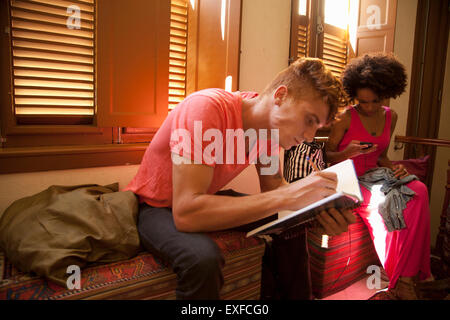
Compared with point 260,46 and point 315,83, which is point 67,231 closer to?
point 315,83

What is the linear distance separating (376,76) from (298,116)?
3.85 feet

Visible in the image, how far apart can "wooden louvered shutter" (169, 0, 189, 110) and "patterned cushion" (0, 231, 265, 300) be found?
3.35 feet

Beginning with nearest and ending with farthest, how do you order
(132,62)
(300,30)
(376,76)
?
1. (132,62)
2. (376,76)
3. (300,30)

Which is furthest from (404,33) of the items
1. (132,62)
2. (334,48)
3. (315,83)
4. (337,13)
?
(132,62)

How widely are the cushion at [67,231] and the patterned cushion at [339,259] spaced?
1.13m

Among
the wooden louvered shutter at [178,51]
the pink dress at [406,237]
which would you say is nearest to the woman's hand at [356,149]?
the pink dress at [406,237]

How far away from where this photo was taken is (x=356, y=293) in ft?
6.19

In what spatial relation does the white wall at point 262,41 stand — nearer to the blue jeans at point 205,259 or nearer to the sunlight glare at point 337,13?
the sunlight glare at point 337,13

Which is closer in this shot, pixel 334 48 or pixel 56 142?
pixel 56 142

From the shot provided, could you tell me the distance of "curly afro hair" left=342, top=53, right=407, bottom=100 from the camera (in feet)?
6.56

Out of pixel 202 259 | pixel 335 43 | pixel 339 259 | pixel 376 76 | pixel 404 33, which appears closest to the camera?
pixel 202 259

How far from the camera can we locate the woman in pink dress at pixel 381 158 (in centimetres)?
169

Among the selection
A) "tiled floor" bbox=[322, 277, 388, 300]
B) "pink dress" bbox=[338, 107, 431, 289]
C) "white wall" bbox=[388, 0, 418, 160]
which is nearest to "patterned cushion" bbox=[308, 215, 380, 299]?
"tiled floor" bbox=[322, 277, 388, 300]
